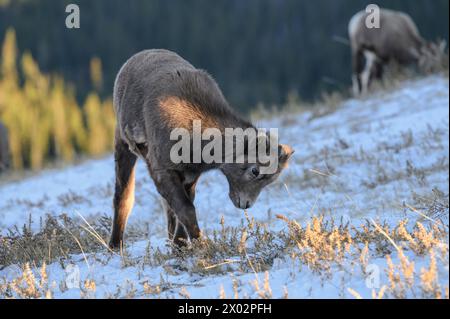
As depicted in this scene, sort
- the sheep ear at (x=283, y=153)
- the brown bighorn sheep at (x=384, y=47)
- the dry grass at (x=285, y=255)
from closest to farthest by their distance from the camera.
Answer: the dry grass at (x=285, y=255) < the sheep ear at (x=283, y=153) < the brown bighorn sheep at (x=384, y=47)

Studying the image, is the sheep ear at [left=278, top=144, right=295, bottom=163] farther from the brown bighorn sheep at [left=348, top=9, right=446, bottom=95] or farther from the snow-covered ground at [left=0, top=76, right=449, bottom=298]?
the brown bighorn sheep at [left=348, top=9, right=446, bottom=95]

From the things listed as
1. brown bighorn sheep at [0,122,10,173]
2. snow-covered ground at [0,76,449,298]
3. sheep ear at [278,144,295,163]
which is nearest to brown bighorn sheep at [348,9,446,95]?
snow-covered ground at [0,76,449,298]

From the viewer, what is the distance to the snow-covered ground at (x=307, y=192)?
15.6ft

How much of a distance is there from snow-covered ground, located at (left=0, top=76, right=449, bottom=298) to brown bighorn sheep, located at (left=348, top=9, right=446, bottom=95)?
6.15ft

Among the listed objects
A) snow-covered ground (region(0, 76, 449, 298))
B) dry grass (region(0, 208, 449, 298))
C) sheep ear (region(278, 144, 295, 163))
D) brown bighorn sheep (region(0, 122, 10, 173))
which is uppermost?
sheep ear (region(278, 144, 295, 163))

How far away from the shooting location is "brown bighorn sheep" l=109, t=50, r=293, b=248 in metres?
5.86

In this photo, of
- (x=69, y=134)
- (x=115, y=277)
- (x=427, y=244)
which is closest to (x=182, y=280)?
(x=115, y=277)

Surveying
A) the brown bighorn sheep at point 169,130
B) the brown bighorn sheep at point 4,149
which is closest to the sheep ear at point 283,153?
the brown bighorn sheep at point 169,130

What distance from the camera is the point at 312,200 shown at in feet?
30.0

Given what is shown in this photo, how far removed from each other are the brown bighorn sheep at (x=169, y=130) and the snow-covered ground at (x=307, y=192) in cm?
40

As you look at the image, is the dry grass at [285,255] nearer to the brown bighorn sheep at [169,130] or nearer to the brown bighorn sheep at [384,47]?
the brown bighorn sheep at [169,130]

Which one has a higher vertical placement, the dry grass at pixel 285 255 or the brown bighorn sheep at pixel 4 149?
the dry grass at pixel 285 255

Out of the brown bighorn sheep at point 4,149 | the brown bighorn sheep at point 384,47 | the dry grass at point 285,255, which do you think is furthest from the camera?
the brown bighorn sheep at point 4,149
